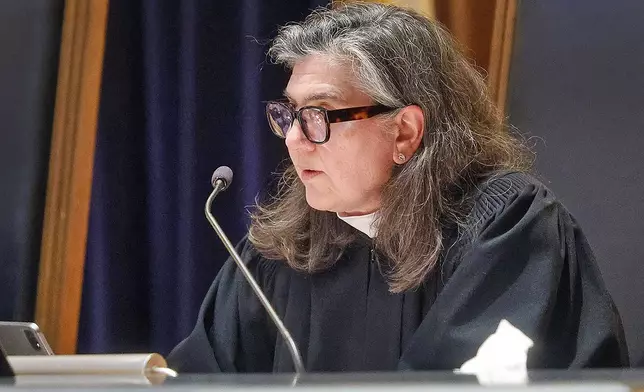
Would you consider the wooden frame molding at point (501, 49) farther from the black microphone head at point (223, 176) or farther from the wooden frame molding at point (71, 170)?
the wooden frame molding at point (71, 170)

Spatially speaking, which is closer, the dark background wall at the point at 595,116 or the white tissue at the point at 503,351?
the white tissue at the point at 503,351

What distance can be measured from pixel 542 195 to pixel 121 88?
1.16m

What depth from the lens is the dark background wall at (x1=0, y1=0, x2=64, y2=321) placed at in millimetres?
2066

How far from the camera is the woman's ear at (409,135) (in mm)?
1506

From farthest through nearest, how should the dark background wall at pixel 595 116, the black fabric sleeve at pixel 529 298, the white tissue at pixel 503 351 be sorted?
the dark background wall at pixel 595 116 < the black fabric sleeve at pixel 529 298 < the white tissue at pixel 503 351

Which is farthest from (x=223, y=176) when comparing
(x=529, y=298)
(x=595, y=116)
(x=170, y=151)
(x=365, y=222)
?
(x=595, y=116)

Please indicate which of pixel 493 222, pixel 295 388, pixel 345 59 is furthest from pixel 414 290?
pixel 295 388

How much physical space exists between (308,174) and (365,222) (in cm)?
13

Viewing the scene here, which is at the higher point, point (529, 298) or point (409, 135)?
point (409, 135)

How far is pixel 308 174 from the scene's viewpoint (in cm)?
150

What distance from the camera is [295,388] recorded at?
0.54m

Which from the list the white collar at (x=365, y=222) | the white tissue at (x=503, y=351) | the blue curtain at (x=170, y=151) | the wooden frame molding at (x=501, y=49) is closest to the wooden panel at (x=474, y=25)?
the wooden frame molding at (x=501, y=49)

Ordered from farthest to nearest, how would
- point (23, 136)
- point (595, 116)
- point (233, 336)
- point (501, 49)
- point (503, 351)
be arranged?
point (23, 136) < point (501, 49) < point (595, 116) < point (233, 336) < point (503, 351)

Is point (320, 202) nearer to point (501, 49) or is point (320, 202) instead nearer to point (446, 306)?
point (446, 306)
